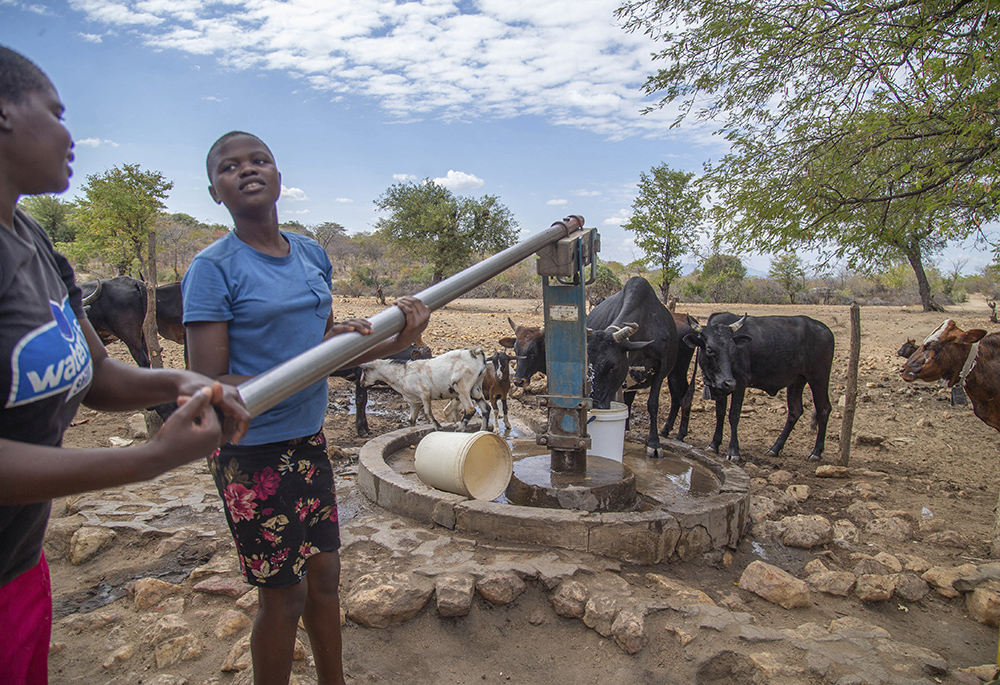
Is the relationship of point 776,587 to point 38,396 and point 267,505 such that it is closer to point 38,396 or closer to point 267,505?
point 267,505

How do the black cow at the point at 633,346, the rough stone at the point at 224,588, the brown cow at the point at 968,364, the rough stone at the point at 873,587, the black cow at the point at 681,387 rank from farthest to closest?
the black cow at the point at 681,387 → the black cow at the point at 633,346 → the brown cow at the point at 968,364 → the rough stone at the point at 873,587 → the rough stone at the point at 224,588

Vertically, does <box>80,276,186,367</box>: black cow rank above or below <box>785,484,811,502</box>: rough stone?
above

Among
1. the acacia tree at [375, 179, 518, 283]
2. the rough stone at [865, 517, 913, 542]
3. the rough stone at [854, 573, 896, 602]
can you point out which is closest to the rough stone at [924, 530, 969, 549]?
the rough stone at [865, 517, 913, 542]

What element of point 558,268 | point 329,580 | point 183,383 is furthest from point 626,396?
point 183,383

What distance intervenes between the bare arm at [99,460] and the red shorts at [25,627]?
35 cm

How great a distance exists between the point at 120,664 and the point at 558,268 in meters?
3.19

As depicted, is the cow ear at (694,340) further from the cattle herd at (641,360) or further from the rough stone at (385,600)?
the rough stone at (385,600)

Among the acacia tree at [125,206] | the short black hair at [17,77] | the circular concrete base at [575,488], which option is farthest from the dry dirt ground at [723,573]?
the acacia tree at [125,206]

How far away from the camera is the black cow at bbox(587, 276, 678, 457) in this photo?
18.2ft

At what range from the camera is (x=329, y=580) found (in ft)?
7.39

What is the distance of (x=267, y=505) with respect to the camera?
2.03 metres

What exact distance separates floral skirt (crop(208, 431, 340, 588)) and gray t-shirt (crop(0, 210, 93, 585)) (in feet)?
2.12

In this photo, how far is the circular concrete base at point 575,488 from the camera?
13.8ft

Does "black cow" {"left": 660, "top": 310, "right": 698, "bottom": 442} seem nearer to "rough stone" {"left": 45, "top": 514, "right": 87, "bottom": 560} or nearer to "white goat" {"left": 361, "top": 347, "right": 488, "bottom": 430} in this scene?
"white goat" {"left": 361, "top": 347, "right": 488, "bottom": 430}
